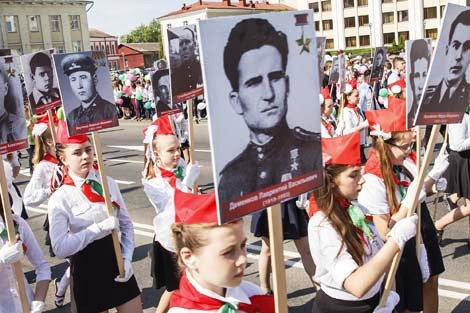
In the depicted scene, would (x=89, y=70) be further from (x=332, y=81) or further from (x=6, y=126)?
(x=332, y=81)

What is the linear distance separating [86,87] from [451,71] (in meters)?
2.75

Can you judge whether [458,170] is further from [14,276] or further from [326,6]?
[326,6]

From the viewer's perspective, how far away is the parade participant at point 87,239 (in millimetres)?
4113

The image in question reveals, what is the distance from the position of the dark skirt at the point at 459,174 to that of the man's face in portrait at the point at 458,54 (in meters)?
3.40

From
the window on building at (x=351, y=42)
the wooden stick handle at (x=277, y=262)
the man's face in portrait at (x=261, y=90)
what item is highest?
the window on building at (x=351, y=42)

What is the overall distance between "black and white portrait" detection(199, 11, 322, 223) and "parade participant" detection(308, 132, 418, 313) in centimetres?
64

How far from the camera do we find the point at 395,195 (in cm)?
398

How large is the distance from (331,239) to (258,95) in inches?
45.2

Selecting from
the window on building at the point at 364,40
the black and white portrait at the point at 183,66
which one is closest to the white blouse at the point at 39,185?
the black and white portrait at the point at 183,66

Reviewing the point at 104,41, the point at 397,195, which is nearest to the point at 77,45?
the point at 104,41

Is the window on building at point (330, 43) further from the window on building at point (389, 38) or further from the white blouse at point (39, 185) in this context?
the white blouse at point (39, 185)

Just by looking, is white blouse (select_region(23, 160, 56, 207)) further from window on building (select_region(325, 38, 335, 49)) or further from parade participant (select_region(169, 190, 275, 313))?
window on building (select_region(325, 38, 335, 49))

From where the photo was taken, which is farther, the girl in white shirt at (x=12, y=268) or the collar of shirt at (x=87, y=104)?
the collar of shirt at (x=87, y=104)

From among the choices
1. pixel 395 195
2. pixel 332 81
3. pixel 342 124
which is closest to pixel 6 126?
pixel 395 195
